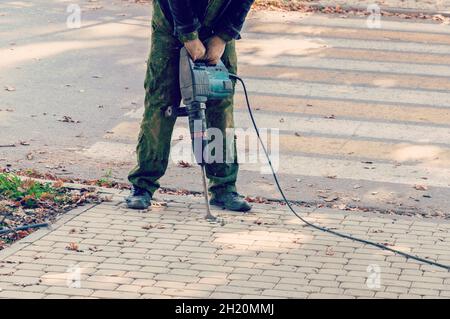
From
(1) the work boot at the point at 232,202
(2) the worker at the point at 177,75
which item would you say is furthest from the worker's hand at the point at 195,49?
(1) the work boot at the point at 232,202

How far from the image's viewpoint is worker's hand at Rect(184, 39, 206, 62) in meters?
6.93

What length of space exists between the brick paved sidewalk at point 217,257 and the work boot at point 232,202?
99 millimetres

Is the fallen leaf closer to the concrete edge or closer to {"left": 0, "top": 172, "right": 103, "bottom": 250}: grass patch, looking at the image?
{"left": 0, "top": 172, "right": 103, "bottom": 250}: grass patch

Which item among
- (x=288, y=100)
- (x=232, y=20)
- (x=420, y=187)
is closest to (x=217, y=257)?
(x=232, y=20)

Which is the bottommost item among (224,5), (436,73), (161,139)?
(436,73)

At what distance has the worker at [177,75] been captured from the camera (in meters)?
6.98

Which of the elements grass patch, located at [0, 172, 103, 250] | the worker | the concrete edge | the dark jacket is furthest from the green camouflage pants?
the concrete edge

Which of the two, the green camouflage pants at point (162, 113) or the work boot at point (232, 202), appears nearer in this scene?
the green camouflage pants at point (162, 113)

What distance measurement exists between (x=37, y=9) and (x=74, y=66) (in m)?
3.28

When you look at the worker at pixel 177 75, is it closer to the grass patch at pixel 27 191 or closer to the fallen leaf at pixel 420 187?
the grass patch at pixel 27 191
